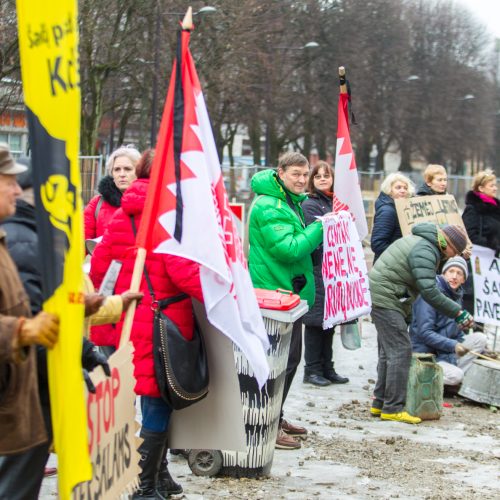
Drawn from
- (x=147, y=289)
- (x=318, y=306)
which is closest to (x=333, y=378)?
(x=318, y=306)

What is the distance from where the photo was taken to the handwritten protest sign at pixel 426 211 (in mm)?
10016

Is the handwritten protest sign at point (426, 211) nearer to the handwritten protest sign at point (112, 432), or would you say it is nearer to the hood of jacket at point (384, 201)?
the hood of jacket at point (384, 201)

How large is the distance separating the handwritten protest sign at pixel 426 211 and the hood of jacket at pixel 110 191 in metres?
3.57

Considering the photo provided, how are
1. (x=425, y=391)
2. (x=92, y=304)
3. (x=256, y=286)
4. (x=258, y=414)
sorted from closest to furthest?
(x=92, y=304) < (x=258, y=414) < (x=256, y=286) < (x=425, y=391)

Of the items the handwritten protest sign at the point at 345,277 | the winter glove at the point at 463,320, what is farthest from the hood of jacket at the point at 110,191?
the winter glove at the point at 463,320

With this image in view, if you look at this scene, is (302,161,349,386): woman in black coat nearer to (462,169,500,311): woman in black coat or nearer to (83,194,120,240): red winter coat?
(83,194,120,240): red winter coat

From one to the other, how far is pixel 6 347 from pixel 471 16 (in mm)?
65660

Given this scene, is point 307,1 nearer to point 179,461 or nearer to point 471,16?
point 471,16

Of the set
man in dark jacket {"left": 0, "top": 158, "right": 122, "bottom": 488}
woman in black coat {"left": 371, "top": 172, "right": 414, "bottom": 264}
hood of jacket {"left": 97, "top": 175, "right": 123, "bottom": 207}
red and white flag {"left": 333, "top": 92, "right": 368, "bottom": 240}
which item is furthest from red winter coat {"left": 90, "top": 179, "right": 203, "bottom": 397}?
woman in black coat {"left": 371, "top": 172, "right": 414, "bottom": 264}

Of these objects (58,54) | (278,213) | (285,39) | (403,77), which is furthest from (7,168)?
(403,77)

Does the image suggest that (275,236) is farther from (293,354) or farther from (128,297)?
(128,297)

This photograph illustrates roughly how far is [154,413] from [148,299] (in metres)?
0.56

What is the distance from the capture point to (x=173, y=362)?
5254mm

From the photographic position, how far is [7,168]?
3646mm
